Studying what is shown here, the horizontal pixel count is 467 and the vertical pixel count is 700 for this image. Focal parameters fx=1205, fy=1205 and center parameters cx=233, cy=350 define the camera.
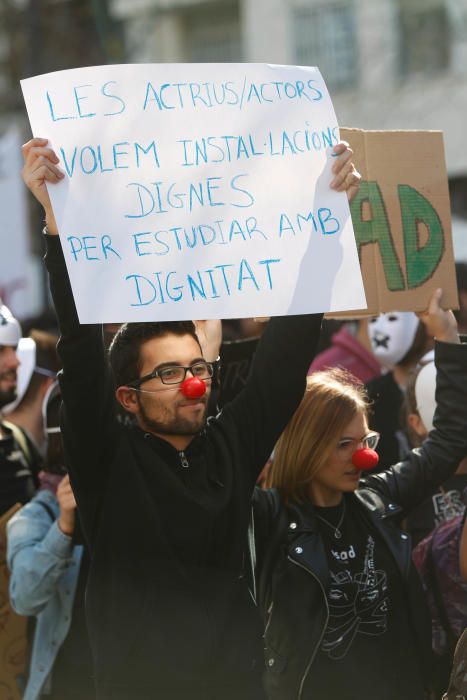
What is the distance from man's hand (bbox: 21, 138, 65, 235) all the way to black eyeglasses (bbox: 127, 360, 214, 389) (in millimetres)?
397

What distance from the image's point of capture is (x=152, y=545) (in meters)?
2.66

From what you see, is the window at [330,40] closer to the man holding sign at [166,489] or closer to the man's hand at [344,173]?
the man's hand at [344,173]

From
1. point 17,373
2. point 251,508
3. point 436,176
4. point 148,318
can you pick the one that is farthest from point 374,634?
point 17,373

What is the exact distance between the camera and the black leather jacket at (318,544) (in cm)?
298

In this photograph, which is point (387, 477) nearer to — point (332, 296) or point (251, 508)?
point (251, 508)

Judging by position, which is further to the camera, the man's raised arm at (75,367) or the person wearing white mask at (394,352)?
the person wearing white mask at (394,352)

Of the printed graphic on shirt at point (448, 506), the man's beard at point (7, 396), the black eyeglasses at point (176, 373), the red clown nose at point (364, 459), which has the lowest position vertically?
the printed graphic on shirt at point (448, 506)

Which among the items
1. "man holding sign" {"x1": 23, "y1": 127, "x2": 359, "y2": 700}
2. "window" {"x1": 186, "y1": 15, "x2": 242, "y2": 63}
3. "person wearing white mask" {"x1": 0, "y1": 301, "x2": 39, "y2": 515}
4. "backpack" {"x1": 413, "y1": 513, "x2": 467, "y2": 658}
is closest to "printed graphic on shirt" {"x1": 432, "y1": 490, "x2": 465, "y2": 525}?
"backpack" {"x1": 413, "y1": 513, "x2": 467, "y2": 658}

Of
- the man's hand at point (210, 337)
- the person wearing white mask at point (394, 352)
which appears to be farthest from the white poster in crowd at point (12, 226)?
the man's hand at point (210, 337)

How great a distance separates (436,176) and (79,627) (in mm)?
1731

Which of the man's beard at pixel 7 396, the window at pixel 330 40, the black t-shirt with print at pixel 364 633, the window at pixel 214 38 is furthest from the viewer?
the window at pixel 214 38

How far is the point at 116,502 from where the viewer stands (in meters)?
2.69

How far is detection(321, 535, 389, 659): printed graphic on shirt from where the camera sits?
3001 mm

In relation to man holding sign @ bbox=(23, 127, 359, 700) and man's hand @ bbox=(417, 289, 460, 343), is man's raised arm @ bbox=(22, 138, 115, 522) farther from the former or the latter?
man's hand @ bbox=(417, 289, 460, 343)
